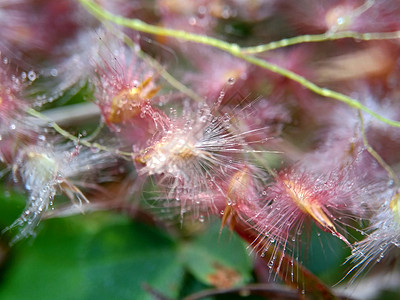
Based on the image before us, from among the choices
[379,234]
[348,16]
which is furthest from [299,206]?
[348,16]

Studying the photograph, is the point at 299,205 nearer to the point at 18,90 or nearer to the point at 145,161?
the point at 145,161

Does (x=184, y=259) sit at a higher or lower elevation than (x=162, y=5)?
lower

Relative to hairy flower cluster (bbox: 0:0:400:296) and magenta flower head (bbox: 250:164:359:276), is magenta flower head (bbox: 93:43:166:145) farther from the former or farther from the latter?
magenta flower head (bbox: 250:164:359:276)

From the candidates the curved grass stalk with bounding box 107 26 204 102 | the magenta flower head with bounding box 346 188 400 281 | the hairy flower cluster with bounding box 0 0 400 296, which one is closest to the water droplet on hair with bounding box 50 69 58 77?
the hairy flower cluster with bounding box 0 0 400 296

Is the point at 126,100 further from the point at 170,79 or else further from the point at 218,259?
the point at 218,259

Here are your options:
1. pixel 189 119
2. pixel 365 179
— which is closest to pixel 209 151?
pixel 189 119

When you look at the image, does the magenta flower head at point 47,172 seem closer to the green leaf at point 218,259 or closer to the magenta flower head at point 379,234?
the green leaf at point 218,259
